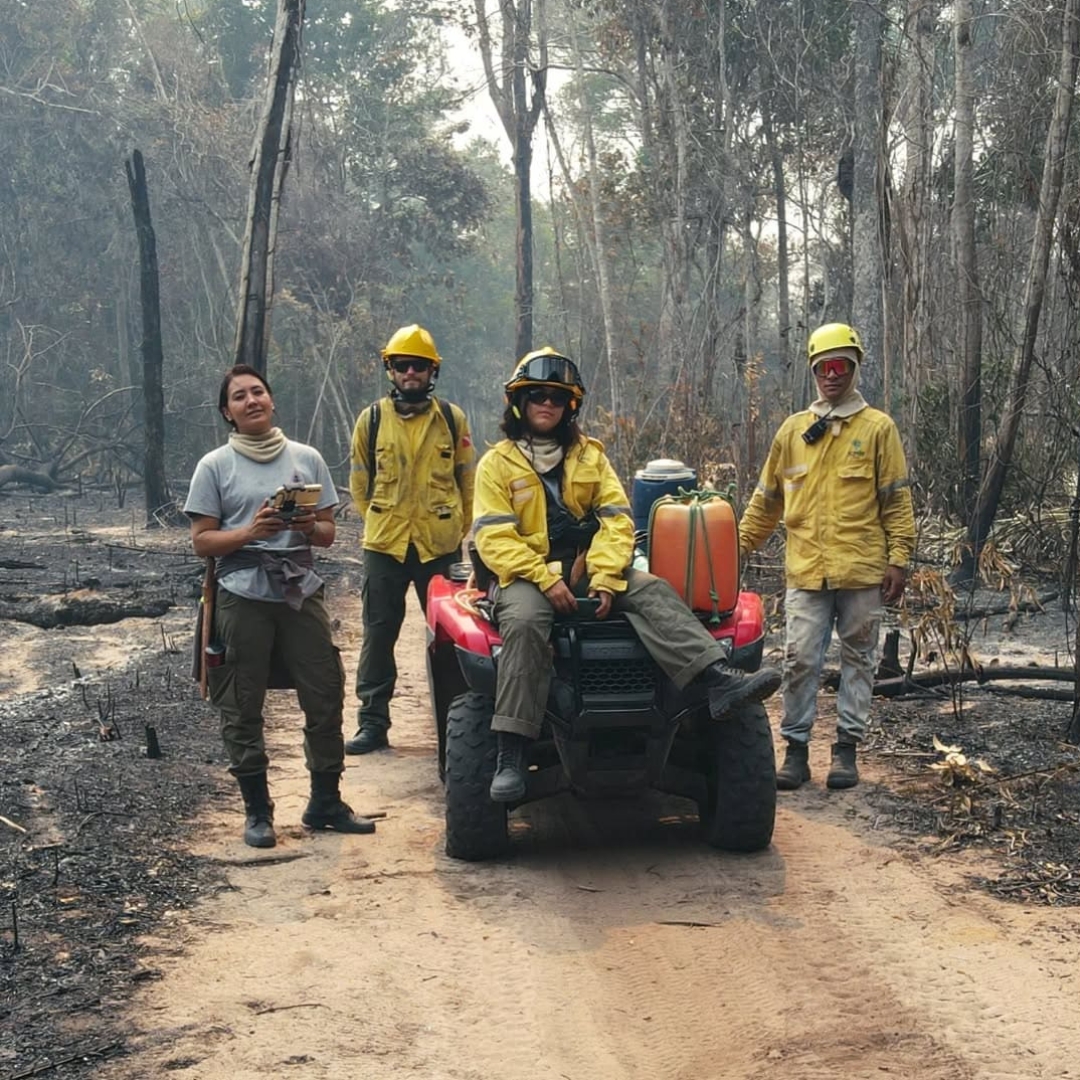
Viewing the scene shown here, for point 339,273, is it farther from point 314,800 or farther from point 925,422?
point 314,800

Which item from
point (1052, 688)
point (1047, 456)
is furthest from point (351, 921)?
point (1047, 456)

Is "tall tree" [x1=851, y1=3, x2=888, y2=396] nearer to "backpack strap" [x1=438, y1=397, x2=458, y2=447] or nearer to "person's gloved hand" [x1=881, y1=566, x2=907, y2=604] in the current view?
"backpack strap" [x1=438, y1=397, x2=458, y2=447]

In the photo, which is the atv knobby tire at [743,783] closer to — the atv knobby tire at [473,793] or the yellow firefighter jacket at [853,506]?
the atv knobby tire at [473,793]

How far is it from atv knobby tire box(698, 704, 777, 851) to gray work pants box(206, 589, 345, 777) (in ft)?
5.44

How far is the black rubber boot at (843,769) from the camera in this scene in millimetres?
6587

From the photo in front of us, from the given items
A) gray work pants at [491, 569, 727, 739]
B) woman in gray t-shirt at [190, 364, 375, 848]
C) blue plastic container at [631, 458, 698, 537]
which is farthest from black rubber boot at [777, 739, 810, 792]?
woman in gray t-shirt at [190, 364, 375, 848]

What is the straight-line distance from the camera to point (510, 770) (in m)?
5.23

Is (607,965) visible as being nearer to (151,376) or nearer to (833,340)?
(833,340)

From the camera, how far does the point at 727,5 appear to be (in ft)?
82.4

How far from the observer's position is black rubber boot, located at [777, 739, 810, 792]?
21.8ft

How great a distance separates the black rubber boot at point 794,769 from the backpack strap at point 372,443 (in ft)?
8.61

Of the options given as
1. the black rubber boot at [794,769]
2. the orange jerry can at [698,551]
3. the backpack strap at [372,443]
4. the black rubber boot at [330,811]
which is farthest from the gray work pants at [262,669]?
the black rubber boot at [794,769]

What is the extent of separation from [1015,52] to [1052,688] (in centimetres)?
640

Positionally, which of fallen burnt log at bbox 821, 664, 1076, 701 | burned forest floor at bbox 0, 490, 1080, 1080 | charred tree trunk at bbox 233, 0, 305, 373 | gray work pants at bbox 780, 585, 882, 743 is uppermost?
charred tree trunk at bbox 233, 0, 305, 373
